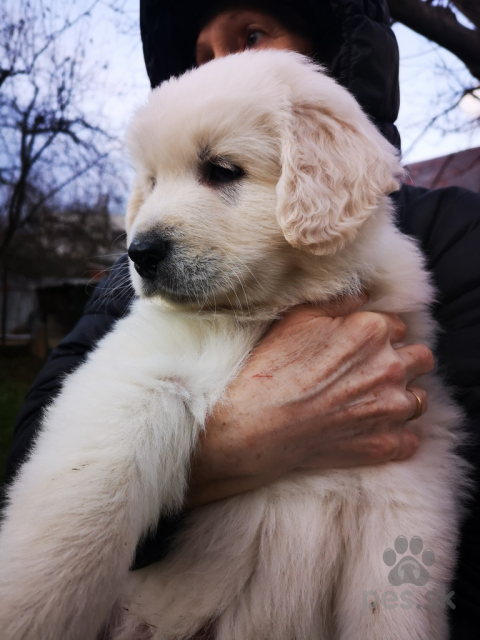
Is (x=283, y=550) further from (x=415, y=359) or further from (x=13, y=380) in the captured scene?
(x=13, y=380)

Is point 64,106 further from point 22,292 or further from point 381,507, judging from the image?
point 381,507

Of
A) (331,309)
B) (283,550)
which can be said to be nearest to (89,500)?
(283,550)

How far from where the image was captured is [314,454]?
1.49m

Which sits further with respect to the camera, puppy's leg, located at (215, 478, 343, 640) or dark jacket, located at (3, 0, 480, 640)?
dark jacket, located at (3, 0, 480, 640)

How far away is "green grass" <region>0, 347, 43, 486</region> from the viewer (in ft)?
12.0

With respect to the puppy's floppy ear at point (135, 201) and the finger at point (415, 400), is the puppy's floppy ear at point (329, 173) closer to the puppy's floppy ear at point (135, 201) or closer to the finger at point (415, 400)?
the finger at point (415, 400)

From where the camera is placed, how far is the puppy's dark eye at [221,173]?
1.66 meters

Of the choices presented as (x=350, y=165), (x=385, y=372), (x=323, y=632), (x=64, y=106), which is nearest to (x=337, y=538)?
(x=323, y=632)

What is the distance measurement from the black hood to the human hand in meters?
1.23

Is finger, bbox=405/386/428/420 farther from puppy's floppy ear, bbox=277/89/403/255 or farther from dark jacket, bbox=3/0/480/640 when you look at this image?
puppy's floppy ear, bbox=277/89/403/255

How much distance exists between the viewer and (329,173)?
1669 millimetres

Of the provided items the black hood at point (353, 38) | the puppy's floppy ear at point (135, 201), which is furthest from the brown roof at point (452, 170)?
the puppy's floppy ear at point (135, 201)

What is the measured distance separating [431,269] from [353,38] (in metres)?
1.17

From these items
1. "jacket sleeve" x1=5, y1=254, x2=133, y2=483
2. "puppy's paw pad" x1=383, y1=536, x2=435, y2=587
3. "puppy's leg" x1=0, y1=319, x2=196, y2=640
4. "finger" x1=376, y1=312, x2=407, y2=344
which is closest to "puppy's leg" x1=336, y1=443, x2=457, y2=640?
"puppy's paw pad" x1=383, y1=536, x2=435, y2=587
